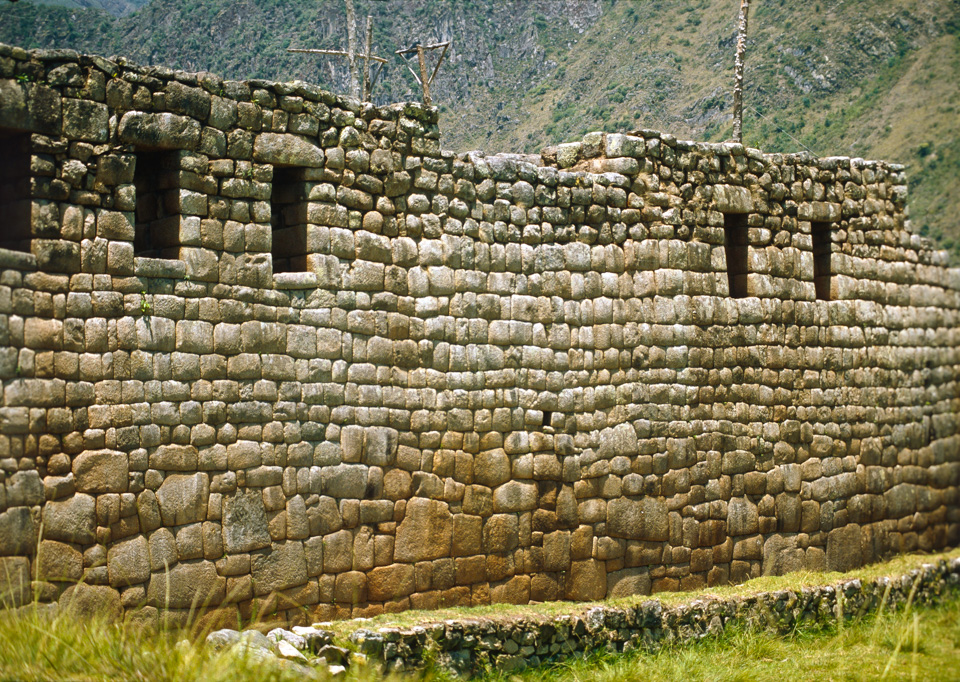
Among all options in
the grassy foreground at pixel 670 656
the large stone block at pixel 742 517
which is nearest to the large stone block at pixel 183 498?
the grassy foreground at pixel 670 656

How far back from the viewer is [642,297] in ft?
35.1

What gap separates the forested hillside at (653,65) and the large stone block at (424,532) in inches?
875

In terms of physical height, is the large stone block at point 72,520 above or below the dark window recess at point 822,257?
below

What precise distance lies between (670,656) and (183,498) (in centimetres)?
453

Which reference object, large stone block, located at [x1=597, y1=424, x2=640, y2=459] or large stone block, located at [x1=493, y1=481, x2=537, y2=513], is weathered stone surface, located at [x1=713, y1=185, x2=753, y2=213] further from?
large stone block, located at [x1=493, y1=481, x2=537, y2=513]

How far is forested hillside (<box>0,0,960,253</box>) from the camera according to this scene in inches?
1251

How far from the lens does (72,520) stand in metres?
7.27

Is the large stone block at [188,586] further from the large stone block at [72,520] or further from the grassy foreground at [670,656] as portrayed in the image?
the large stone block at [72,520]

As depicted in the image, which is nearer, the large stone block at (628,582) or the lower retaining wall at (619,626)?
the lower retaining wall at (619,626)

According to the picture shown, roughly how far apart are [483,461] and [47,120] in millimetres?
4477

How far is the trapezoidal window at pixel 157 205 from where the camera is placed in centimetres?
802

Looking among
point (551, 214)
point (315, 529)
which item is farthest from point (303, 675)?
point (551, 214)

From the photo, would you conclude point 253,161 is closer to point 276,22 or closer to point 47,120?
point 47,120

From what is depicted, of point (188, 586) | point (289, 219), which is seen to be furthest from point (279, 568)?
point (289, 219)
